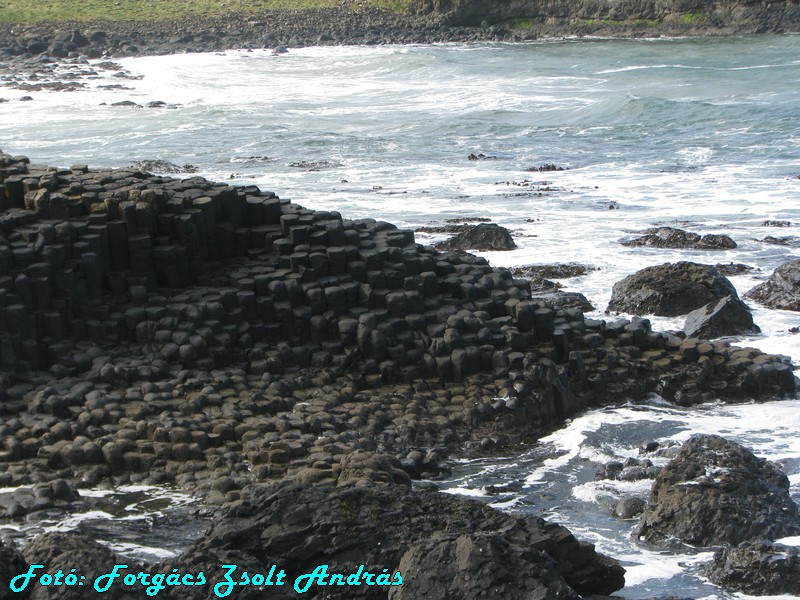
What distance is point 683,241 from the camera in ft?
62.4

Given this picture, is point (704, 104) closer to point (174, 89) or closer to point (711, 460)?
point (174, 89)

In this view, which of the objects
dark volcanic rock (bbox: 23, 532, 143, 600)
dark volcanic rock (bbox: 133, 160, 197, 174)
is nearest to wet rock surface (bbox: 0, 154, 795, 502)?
dark volcanic rock (bbox: 23, 532, 143, 600)

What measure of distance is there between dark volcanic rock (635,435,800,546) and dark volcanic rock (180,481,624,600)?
115 cm

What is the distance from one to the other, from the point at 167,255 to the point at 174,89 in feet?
109

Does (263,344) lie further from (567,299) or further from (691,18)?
(691,18)

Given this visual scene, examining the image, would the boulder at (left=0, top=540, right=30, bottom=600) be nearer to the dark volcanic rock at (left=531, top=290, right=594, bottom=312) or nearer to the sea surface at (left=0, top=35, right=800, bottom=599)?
the sea surface at (left=0, top=35, right=800, bottom=599)

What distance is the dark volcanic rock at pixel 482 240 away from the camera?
18797 millimetres

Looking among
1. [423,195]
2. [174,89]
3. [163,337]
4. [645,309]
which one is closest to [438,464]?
[163,337]

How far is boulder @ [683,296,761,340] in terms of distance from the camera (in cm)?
1442

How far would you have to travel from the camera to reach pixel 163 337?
1191cm

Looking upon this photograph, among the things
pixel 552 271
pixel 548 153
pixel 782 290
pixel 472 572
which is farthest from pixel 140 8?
pixel 472 572

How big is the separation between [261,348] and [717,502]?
16.5ft

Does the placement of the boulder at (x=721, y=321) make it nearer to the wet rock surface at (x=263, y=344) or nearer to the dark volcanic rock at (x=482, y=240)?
the wet rock surface at (x=263, y=344)

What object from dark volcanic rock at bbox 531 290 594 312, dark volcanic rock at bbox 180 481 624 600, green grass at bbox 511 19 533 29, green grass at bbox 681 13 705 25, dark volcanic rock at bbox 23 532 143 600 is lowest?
dark volcanic rock at bbox 531 290 594 312
